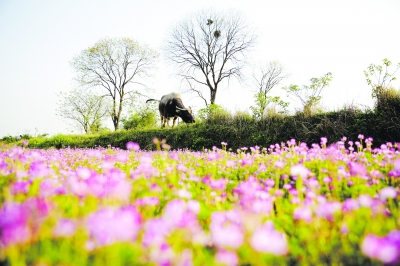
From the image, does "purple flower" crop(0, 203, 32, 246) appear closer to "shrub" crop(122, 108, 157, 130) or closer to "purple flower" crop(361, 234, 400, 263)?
"purple flower" crop(361, 234, 400, 263)

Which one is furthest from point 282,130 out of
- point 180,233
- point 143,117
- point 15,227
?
point 143,117

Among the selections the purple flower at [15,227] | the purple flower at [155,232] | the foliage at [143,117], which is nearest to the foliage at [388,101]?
the purple flower at [155,232]

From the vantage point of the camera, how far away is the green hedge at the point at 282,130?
7270 millimetres

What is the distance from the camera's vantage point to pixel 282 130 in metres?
9.38

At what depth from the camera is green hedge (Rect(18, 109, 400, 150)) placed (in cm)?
727

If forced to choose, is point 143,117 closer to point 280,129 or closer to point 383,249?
point 280,129

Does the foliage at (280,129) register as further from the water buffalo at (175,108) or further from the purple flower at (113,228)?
the purple flower at (113,228)

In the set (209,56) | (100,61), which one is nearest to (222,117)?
(209,56)

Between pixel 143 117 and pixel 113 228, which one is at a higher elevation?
pixel 143 117

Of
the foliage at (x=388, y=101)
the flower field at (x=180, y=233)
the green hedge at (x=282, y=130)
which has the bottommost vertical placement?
the flower field at (x=180, y=233)

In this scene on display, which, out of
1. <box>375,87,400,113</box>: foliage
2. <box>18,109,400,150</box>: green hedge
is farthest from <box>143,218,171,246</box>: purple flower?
<box>375,87,400,113</box>: foliage

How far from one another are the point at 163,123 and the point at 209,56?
66.6 feet

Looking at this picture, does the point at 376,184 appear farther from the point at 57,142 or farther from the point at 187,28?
the point at 187,28

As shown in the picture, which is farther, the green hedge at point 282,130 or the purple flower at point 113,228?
the green hedge at point 282,130
